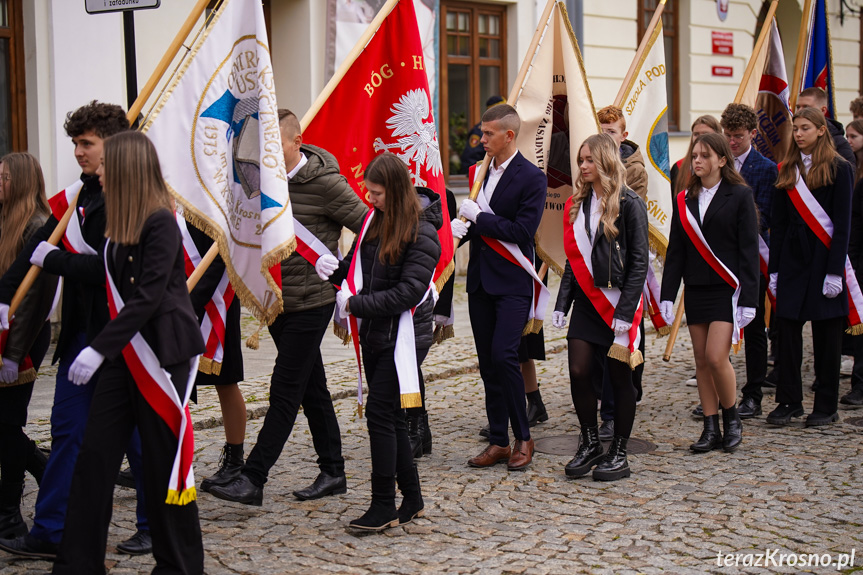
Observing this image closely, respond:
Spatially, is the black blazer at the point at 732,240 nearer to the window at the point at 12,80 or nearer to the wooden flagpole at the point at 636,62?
the wooden flagpole at the point at 636,62

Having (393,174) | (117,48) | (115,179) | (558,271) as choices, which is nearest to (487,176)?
(558,271)

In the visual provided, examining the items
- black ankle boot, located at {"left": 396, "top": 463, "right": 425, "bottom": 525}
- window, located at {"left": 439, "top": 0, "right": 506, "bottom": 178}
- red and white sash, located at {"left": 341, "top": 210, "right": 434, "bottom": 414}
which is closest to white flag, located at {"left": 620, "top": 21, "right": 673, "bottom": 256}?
red and white sash, located at {"left": 341, "top": 210, "right": 434, "bottom": 414}

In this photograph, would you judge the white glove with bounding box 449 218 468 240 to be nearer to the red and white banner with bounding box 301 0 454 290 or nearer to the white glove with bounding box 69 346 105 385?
the red and white banner with bounding box 301 0 454 290

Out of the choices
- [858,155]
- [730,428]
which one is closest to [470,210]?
[730,428]

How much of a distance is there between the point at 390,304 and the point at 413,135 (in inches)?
64.6

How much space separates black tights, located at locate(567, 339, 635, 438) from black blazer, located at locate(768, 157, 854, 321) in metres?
1.88

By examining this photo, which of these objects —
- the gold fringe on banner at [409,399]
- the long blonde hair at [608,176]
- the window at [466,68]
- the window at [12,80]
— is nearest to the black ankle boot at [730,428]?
the long blonde hair at [608,176]

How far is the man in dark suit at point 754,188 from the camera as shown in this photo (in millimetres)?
7336

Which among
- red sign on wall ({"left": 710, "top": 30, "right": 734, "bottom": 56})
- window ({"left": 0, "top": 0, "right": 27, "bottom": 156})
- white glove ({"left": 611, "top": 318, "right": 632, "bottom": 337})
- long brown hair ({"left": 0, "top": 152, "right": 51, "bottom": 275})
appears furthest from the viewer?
red sign on wall ({"left": 710, "top": 30, "right": 734, "bottom": 56})

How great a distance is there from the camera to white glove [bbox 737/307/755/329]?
6.27 metres

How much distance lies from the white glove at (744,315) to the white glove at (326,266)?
259cm

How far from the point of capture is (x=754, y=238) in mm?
6277

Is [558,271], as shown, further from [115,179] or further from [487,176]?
[115,179]

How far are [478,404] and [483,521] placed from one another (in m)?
2.77
